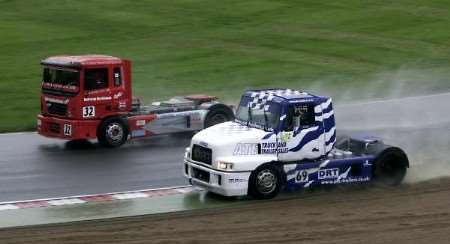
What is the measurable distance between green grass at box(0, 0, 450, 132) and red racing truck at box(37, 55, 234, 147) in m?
2.91

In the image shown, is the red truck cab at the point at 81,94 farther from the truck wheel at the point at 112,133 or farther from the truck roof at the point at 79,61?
the truck wheel at the point at 112,133

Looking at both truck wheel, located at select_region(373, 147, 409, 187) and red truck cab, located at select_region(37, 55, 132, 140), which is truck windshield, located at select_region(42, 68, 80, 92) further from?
truck wheel, located at select_region(373, 147, 409, 187)

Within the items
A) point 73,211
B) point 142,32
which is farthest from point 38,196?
point 142,32

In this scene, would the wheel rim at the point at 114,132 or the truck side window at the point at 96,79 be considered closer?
the truck side window at the point at 96,79

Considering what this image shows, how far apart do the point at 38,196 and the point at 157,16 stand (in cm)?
2542

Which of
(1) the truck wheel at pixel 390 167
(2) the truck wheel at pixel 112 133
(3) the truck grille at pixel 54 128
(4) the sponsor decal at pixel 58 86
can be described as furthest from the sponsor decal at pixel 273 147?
(3) the truck grille at pixel 54 128

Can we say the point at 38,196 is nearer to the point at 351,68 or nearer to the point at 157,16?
the point at 351,68

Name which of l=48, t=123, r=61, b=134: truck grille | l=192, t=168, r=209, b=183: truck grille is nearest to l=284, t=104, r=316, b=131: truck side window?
l=192, t=168, r=209, b=183: truck grille

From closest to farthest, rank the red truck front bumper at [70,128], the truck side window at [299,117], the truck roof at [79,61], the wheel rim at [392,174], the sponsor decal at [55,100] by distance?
the truck side window at [299,117], the wheel rim at [392,174], the truck roof at [79,61], the red truck front bumper at [70,128], the sponsor decal at [55,100]

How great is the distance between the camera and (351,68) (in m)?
36.9

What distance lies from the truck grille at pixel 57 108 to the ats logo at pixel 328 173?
824cm

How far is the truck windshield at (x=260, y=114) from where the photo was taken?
19.4m

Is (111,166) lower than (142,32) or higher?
lower

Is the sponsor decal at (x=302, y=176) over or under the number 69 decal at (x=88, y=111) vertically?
under
